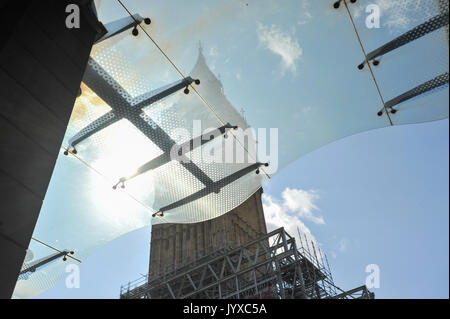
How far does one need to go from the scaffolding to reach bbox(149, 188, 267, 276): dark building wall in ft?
48.8

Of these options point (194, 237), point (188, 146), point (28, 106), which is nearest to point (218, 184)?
point (188, 146)

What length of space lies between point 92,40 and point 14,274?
2.11 metres

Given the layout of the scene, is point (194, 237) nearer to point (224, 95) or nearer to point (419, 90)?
point (224, 95)

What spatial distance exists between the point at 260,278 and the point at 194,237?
86.9 feet

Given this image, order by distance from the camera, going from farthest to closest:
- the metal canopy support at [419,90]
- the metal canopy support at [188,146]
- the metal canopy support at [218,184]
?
the metal canopy support at [218,184]
the metal canopy support at [188,146]
the metal canopy support at [419,90]

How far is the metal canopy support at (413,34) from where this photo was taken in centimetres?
384

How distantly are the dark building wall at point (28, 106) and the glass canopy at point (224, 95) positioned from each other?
795mm

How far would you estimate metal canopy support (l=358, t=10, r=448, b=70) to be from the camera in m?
3.84

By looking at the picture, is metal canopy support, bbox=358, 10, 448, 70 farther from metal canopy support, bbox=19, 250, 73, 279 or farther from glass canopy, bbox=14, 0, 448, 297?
metal canopy support, bbox=19, 250, 73, 279

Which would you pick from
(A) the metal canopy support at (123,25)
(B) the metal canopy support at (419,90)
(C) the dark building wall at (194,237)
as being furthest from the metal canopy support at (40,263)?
(C) the dark building wall at (194,237)

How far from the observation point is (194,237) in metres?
50.0

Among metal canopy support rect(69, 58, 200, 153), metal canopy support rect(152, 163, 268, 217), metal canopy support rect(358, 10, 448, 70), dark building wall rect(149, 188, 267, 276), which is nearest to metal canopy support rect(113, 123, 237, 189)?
metal canopy support rect(69, 58, 200, 153)

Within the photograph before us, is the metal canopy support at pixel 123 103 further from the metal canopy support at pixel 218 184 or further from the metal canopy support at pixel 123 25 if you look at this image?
the metal canopy support at pixel 218 184

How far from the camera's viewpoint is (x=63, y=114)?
113 inches
